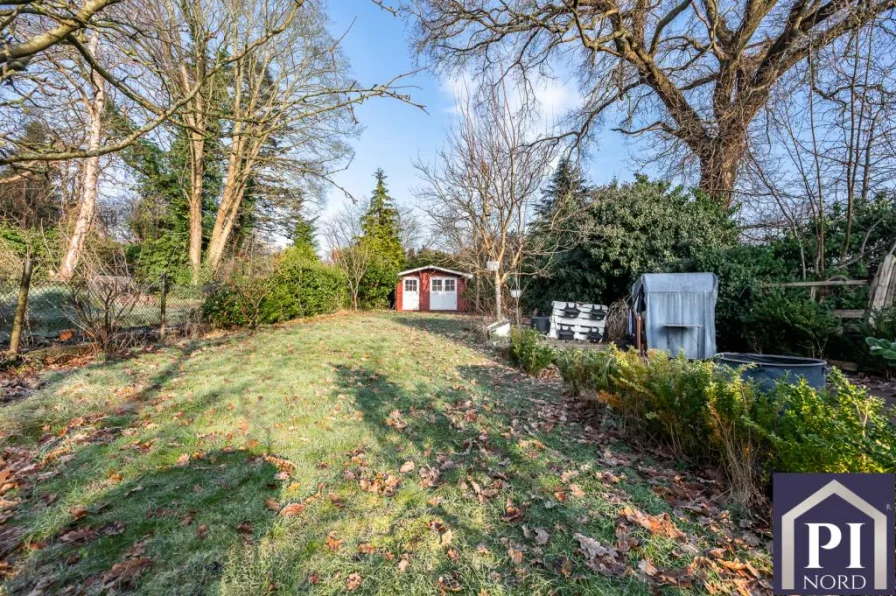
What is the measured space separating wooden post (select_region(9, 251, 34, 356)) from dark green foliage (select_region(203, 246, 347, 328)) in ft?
11.3

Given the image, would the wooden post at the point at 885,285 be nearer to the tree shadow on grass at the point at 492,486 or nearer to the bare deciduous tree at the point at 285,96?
the tree shadow on grass at the point at 492,486

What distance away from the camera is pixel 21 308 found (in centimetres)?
510

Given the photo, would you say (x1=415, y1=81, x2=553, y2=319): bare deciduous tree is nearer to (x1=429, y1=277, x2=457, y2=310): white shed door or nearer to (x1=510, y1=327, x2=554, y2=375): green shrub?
(x1=510, y1=327, x2=554, y2=375): green shrub

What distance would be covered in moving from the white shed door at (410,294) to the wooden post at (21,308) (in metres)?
18.9

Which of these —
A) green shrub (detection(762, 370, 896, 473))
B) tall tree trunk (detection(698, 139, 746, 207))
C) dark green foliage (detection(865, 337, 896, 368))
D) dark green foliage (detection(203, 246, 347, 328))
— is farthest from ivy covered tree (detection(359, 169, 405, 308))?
dark green foliage (detection(865, 337, 896, 368))

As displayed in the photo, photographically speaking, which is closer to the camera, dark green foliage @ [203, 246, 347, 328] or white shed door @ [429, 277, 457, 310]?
dark green foliage @ [203, 246, 347, 328]

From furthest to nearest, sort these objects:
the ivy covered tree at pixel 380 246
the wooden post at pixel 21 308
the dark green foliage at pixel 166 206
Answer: the ivy covered tree at pixel 380 246 < the dark green foliage at pixel 166 206 < the wooden post at pixel 21 308

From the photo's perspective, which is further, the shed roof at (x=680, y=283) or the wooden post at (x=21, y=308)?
the shed roof at (x=680, y=283)

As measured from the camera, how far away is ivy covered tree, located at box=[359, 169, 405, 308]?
22.0 metres

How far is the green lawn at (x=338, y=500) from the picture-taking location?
74.9 inches

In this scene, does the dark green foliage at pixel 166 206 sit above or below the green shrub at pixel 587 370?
above

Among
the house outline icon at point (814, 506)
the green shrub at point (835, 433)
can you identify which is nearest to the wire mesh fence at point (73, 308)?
the house outline icon at point (814, 506)

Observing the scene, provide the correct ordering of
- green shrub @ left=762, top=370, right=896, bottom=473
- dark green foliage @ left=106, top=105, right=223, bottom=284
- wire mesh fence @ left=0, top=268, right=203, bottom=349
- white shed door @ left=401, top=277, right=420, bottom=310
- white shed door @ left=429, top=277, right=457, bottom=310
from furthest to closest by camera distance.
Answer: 1. white shed door @ left=429, top=277, right=457, bottom=310
2. white shed door @ left=401, top=277, right=420, bottom=310
3. dark green foliage @ left=106, top=105, right=223, bottom=284
4. wire mesh fence @ left=0, top=268, right=203, bottom=349
5. green shrub @ left=762, top=370, right=896, bottom=473

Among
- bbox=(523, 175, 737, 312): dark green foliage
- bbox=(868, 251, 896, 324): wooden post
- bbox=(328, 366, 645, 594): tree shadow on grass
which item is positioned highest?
bbox=(523, 175, 737, 312): dark green foliage
